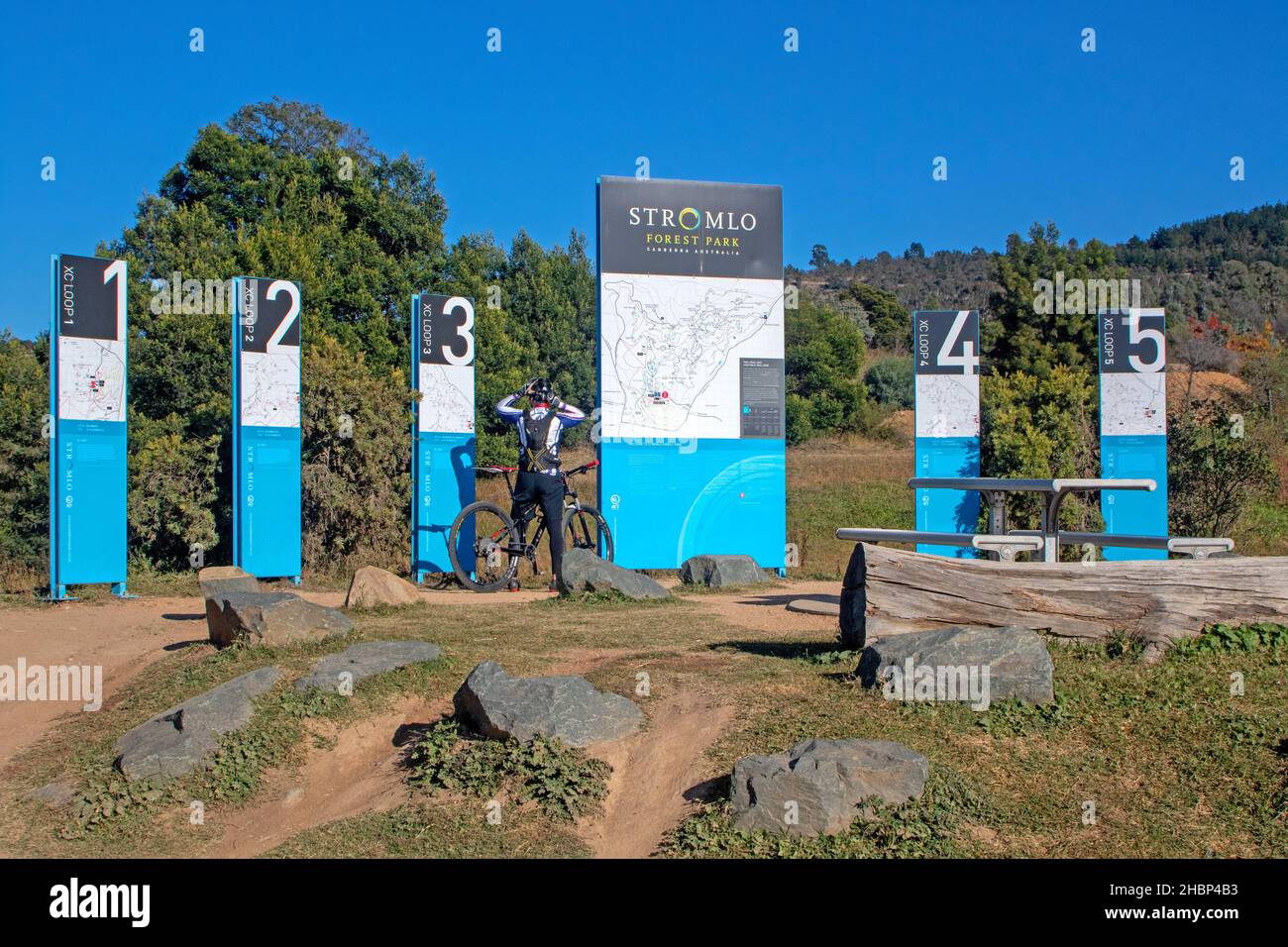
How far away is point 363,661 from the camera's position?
307 inches

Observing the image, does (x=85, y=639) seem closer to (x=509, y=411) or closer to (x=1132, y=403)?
(x=509, y=411)

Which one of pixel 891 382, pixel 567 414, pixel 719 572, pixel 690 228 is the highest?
pixel 690 228

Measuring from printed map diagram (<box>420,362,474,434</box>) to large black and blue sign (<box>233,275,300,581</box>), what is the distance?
1560 millimetres

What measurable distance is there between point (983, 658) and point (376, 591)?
608 centimetres

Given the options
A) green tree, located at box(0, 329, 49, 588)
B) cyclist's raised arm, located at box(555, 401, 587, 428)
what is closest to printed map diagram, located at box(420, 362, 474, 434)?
cyclist's raised arm, located at box(555, 401, 587, 428)

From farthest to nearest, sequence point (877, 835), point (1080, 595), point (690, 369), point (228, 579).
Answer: point (690, 369)
point (228, 579)
point (1080, 595)
point (877, 835)

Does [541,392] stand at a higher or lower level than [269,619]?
higher

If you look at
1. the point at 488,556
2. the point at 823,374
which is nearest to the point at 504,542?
the point at 488,556

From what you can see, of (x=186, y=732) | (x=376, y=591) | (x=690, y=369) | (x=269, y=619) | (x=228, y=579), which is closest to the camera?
(x=186, y=732)

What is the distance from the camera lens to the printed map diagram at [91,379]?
12539 mm

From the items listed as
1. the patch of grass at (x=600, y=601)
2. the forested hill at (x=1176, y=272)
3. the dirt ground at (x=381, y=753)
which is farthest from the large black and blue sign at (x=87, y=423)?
the forested hill at (x=1176, y=272)

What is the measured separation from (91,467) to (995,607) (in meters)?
10.1

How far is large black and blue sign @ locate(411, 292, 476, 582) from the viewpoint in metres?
14.3
